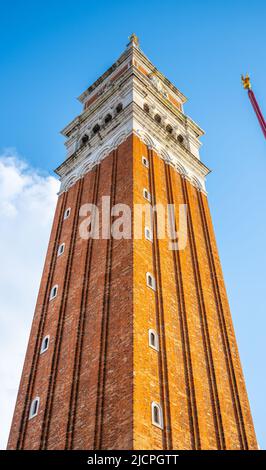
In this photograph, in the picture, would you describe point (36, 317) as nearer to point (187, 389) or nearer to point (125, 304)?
point (125, 304)

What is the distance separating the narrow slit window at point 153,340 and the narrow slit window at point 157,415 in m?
2.16

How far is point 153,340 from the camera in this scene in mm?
16766

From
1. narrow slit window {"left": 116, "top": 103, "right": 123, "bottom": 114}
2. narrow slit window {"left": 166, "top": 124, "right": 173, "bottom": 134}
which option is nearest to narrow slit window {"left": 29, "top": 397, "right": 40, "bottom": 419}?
narrow slit window {"left": 116, "top": 103, "right": 123, "bottom": 114}

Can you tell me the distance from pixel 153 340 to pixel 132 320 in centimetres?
115

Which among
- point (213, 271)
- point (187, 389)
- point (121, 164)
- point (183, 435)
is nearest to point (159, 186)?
point (121, 164)

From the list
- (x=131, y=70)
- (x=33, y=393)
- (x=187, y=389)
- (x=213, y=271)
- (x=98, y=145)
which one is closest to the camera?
(x=187, y=389)

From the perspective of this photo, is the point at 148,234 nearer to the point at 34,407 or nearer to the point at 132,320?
the point at 132,320

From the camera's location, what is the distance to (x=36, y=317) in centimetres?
2167

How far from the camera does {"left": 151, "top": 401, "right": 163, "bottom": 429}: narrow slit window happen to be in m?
14.3

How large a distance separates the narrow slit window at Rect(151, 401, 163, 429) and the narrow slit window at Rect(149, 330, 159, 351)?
2161mm

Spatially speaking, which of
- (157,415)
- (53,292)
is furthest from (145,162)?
(157,415)

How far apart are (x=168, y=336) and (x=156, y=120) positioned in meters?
16.1

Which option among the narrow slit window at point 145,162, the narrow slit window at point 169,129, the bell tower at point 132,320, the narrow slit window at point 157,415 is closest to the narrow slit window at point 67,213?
the bell tower at point 132,320

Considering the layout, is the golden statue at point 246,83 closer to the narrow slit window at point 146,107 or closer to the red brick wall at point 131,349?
the red brick wall at point 131,349
